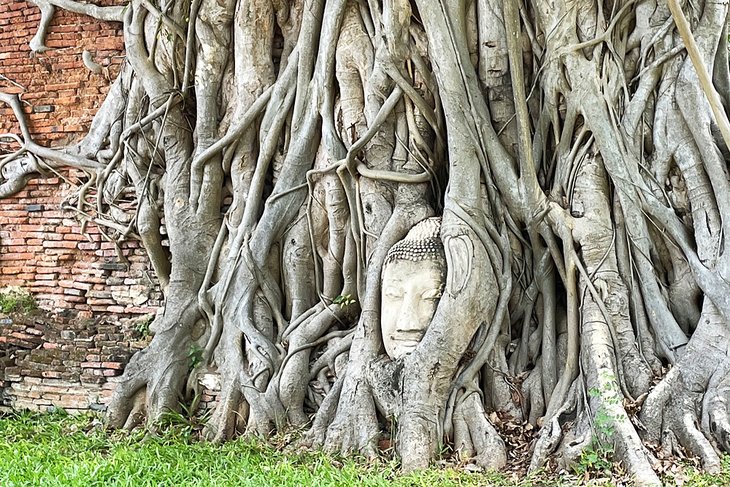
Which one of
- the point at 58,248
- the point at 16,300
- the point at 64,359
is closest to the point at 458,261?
the point at 64,359

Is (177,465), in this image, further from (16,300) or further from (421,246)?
(16,300)

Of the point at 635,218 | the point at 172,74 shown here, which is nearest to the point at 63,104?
the point at 172,74

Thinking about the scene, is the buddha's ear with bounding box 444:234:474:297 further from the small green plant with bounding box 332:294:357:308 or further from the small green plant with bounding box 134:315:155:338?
the small green plant with bounding box 134:315:155:338

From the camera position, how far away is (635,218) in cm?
409

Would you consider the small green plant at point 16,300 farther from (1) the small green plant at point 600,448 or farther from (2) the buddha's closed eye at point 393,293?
(1) the small green plant at point 600,448

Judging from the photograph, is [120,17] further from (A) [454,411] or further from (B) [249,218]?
(A) [454,411]

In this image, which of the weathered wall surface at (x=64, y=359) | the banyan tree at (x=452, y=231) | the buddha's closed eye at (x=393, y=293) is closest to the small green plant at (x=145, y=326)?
the weathered wall surface at (x=64, y=359)

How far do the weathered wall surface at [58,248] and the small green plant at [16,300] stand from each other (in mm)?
66

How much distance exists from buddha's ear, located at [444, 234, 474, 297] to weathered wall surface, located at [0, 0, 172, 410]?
2622 millimetres

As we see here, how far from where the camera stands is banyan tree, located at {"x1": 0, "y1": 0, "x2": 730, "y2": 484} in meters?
3.92

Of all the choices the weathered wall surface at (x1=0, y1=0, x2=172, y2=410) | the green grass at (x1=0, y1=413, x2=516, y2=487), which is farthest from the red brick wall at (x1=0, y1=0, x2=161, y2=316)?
the green grass at (x1=0, y1=413, x2=516, y2=487)

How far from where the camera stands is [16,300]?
6.17m

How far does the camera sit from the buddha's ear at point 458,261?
160 inches

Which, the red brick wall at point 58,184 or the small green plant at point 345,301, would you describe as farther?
the red brick wall at point 58,184
